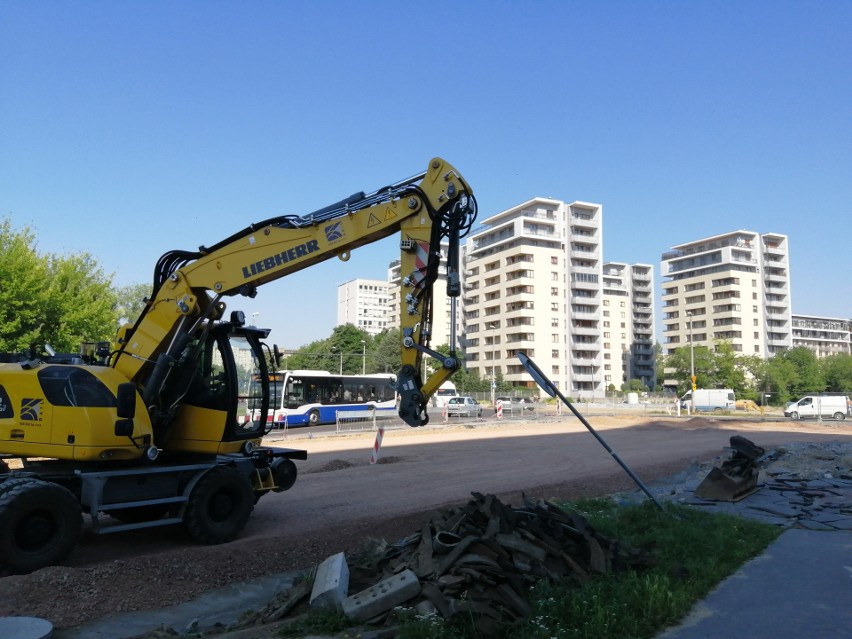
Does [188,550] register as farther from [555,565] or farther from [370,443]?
[370,443]

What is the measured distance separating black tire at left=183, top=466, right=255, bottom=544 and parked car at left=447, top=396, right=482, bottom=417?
132ft

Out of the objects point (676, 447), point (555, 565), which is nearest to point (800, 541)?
point (555, 565)

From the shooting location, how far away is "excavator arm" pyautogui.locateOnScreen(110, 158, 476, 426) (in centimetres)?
845

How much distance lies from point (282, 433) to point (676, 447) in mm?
18934

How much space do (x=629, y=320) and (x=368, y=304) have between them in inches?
2896

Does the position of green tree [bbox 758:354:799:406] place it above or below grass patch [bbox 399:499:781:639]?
above

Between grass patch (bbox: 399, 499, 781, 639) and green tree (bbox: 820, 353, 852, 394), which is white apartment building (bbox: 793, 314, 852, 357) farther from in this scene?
grass patch (bbox: 399, 499, 781, 639)

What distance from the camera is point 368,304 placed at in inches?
6880

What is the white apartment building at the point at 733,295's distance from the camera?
114875 millimetres

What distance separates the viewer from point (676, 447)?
82.4ft

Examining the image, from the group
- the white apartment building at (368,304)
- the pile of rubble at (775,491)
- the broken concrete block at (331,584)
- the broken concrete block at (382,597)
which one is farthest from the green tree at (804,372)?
the white apartment building at (368,304)

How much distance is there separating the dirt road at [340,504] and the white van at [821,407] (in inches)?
940

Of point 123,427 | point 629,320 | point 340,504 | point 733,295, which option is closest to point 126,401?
point 123,427

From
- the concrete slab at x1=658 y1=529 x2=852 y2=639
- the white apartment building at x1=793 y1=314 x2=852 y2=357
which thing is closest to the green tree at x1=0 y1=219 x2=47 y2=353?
the concrete slab at x1=658 y1=529 x2=852 y2=639
